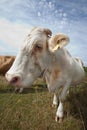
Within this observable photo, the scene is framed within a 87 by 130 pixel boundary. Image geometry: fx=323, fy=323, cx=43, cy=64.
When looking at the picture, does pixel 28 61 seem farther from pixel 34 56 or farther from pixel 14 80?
pixel 14 80

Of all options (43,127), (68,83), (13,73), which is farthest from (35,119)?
(13,73)

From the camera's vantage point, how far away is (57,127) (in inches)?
236

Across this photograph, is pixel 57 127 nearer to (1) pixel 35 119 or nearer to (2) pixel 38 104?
(1) pixel 35 119

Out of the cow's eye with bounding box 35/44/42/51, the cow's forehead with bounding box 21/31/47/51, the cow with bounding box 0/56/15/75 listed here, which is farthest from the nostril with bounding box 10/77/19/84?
the cow with bounding box 0/56/15/75

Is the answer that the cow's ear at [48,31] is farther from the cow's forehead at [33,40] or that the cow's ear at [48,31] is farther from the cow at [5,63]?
the cow at [5,63]

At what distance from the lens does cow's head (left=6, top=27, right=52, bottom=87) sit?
17.4ft

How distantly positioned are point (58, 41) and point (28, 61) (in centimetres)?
74

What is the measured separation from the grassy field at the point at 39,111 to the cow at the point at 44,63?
0.95 ft

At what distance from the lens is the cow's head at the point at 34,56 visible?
5.32 meters

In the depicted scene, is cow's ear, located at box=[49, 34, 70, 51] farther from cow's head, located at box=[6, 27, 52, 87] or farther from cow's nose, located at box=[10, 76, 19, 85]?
cow's nose, located at box=[10, 76, 19, 85]

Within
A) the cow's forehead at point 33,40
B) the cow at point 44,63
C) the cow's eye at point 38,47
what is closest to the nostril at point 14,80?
the cow at point 44,63

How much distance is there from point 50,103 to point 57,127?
166 cm

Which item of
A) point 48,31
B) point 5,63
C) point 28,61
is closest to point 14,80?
point 28,61

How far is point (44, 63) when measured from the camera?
5.81 m
